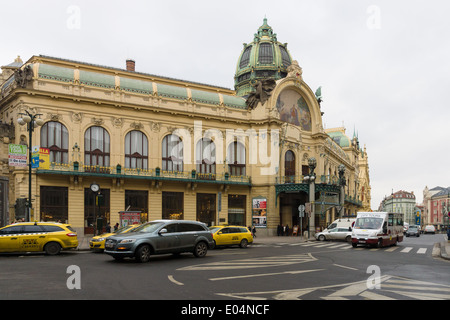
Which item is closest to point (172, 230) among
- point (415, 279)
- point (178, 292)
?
point (178, 292)

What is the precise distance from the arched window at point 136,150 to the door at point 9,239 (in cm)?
2017

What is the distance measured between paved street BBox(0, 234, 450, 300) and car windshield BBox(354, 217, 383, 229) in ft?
34.3

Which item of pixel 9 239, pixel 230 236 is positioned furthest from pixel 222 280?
pixel 230 236

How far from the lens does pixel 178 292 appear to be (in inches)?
394

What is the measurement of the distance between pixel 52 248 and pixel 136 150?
2046cm

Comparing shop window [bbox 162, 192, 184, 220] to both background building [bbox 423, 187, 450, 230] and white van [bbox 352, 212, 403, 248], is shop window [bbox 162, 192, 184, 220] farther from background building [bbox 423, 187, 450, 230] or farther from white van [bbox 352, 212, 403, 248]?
background building [bbox 423, 187, 450, 230]

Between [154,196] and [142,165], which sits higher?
[142,165]

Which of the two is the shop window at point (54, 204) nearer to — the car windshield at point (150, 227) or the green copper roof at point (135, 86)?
the green copper roof at point (135, 86)

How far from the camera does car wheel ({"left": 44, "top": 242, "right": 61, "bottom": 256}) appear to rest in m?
19.8

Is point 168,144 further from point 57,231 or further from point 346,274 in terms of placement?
point 346,274

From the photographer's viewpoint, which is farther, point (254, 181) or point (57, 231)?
point (254, 181)

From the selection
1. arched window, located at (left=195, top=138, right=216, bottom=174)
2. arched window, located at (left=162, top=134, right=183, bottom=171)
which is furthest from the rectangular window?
arched window, located at (left=162, top=134, right=183, bottom=171)

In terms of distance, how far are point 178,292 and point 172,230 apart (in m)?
7.86

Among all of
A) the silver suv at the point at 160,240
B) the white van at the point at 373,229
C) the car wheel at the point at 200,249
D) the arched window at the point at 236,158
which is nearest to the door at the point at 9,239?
the silver suv at the point at 160,240
